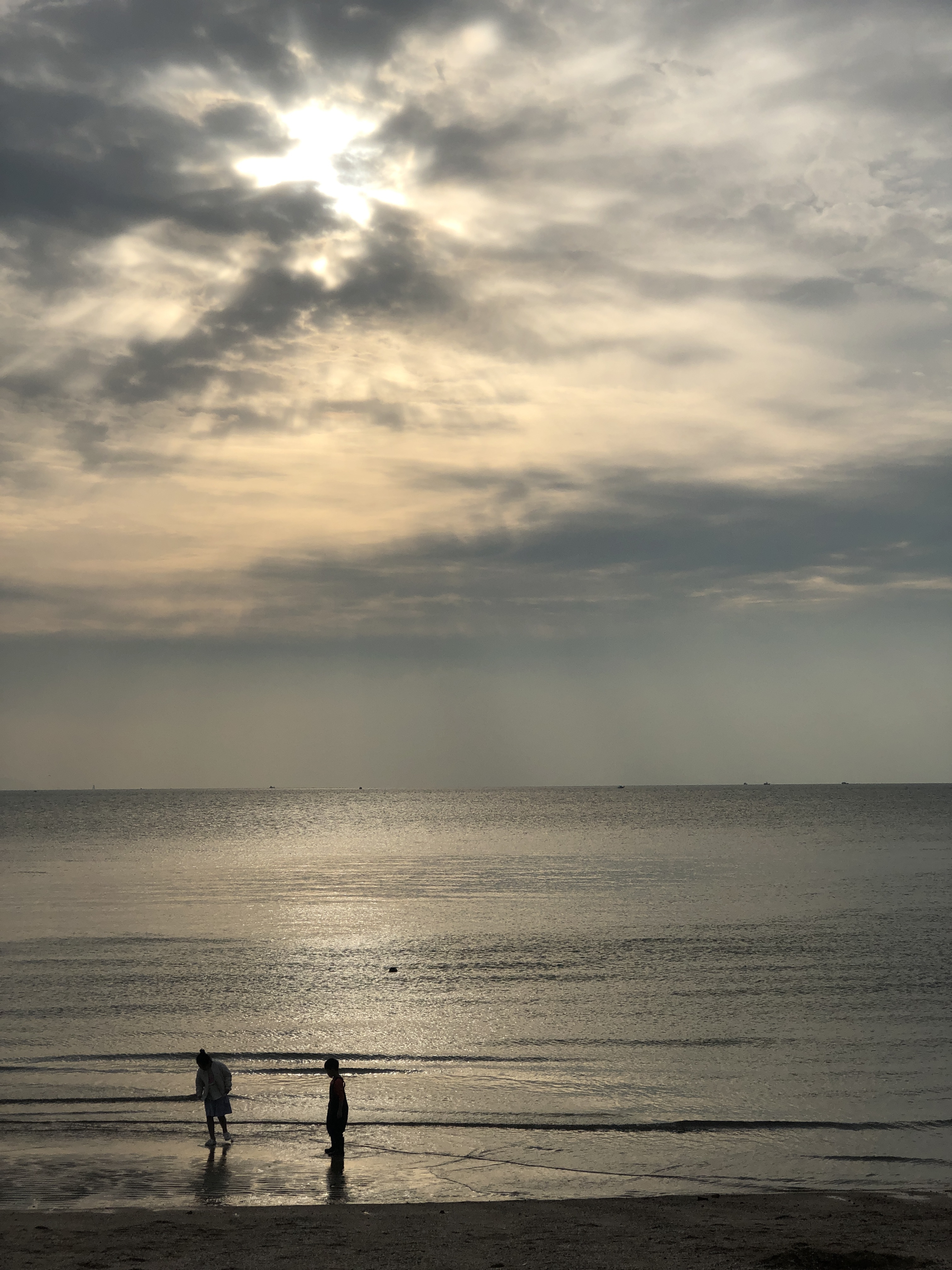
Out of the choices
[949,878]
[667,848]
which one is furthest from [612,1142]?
[667,848]

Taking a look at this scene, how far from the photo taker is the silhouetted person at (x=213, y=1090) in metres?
21.5

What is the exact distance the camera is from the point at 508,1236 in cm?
1576

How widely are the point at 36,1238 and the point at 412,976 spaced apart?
2801 centimetres

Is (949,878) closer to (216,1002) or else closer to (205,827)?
(216,1002)

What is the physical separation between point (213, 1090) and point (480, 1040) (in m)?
11.7

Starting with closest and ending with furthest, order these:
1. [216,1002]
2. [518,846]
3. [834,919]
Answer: [216,1002] → [834,919] → [518,846]

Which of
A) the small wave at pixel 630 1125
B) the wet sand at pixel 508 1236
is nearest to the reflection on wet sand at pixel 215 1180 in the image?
the wet sand at pixel 508 1236

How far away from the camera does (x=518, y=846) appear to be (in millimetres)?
132875

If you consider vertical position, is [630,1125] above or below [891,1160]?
above

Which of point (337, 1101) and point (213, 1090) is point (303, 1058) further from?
point (337, 1101)

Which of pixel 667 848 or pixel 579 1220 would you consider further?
pixel 667 848

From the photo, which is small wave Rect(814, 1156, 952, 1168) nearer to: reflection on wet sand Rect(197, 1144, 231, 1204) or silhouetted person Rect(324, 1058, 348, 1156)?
silhouetted person Rect(324, 1058, 348, 1156)

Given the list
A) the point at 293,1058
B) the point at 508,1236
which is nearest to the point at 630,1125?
the point at 508,1236

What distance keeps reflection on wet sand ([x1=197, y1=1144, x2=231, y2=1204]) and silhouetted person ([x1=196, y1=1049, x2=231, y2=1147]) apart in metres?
0.64
